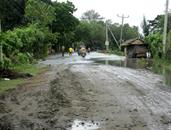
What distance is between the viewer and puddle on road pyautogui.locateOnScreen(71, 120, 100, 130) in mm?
7605

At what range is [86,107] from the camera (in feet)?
32.2

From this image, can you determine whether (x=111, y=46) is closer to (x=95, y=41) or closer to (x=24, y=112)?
(x=95, y=41)

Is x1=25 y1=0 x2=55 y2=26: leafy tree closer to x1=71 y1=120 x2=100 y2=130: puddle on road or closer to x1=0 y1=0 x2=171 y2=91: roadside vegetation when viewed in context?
x1=0 y1=0 x2=171 y2=91: roadside vegetation

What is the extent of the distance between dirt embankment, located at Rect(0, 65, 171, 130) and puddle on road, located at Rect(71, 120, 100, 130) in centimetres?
10

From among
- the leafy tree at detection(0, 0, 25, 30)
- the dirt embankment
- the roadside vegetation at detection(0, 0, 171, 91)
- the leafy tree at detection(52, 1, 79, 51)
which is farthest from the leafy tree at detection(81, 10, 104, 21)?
the dirt embankment

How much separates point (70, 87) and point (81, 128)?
670 centimetres

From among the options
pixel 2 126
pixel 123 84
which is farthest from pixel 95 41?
pixel 2 126

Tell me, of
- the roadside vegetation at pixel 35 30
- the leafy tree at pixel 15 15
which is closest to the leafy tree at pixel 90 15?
the roadside vegetation at pixel 35 30

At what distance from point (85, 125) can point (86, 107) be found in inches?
78.4

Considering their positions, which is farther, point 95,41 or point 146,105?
point 95,41

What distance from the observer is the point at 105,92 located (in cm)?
1276

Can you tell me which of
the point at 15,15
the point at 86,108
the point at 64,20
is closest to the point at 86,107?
the point at 86,108

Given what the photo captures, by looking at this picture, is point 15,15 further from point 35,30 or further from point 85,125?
point 85,125

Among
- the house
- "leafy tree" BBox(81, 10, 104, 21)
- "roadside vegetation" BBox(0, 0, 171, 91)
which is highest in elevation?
"leafy tree" BBox(81, 10, 104, 21)
